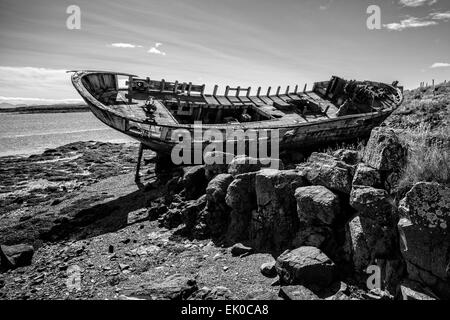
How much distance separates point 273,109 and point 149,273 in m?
13.4

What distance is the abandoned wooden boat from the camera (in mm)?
11297

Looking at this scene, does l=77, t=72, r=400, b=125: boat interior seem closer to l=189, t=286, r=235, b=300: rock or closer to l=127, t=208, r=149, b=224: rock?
l=127, t=208, r=149, b=224: rock

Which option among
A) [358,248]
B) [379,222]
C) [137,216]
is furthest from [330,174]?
[137,216]

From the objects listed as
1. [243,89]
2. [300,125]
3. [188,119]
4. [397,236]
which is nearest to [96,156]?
[188,119]

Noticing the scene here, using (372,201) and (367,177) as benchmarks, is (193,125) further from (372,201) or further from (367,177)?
(372,201)

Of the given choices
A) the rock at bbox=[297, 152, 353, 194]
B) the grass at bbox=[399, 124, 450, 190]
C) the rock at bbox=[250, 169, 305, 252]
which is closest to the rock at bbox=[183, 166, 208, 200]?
the rock at bbox=[250, 169, 305, 252]

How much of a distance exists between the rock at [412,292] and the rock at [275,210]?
2.40 meters

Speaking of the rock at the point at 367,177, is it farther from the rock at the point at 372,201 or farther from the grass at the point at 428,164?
the grass at the point at 428,164

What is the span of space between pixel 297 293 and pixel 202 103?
13.7 metres

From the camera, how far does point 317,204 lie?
552 centimetres

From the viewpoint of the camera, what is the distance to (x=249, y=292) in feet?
16.7

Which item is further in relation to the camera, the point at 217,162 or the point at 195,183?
the point at 195,183

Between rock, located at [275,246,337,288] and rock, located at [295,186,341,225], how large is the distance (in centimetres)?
72

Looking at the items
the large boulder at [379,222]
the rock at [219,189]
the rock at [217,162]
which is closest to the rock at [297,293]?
the large boulder at [379,222]
